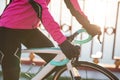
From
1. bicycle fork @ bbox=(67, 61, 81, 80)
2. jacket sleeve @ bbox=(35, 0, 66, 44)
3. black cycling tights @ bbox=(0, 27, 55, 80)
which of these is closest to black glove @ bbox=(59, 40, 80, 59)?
jacket sleeve @ bbox=(35, 0, 66, 44)

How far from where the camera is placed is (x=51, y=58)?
2.90 meters

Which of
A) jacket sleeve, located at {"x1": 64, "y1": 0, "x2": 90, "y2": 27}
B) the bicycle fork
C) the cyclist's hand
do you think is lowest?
the bicycle fork

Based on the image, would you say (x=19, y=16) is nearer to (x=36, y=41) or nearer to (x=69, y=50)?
(x=36, y=41)

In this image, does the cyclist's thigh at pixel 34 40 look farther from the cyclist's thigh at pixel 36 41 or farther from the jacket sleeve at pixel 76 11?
the jacket sleeve at pixel 76 11

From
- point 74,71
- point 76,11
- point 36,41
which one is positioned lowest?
point 74,71

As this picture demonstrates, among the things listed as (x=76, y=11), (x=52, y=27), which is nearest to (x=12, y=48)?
(x=52, y=27)

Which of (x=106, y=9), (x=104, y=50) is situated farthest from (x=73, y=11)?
(x=104, y=50)

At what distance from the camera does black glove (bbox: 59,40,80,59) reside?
7.86 ft

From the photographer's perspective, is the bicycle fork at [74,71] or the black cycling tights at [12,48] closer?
the bicycle fork at [74,71]

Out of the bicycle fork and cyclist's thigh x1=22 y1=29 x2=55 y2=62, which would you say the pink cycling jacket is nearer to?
cyclist's thigh x1=22 y1=29 x2=55 y2=62

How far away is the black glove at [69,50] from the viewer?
7.86 ft

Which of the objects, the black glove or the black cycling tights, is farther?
the black cycling tights

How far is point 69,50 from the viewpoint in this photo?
239 centimetres

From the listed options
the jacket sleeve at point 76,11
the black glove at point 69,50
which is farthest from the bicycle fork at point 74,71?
the jacket sleeve at point 76,11
